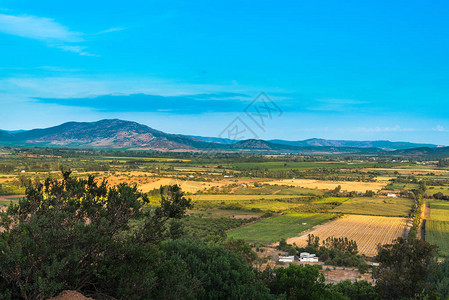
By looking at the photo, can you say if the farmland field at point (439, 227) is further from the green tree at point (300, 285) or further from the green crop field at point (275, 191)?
the green crop field at point (275, 191)

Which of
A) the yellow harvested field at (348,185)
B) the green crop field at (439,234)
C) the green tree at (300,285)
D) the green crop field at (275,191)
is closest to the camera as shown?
the green tree at (300,285)

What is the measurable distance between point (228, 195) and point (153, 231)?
80297 mm

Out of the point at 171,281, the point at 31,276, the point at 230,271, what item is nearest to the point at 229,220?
the point at 230,271

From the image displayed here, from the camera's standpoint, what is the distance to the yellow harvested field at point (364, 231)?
51969 mm

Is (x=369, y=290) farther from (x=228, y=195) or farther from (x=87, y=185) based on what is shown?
(x=228, y=195)

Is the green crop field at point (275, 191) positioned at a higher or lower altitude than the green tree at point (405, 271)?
lower

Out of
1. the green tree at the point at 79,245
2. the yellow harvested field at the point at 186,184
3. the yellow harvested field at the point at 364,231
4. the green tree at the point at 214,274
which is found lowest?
the yellow harvested field at the point at 364,231

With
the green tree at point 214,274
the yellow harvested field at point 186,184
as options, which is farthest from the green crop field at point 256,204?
the green tree at point 214,274

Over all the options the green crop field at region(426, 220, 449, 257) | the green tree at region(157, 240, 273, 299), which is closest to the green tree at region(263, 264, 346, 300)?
the green tree at region(157, 240, 273, 299)

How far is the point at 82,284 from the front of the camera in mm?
12430

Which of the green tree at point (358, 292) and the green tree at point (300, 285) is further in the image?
the green tree at point (358, 292)

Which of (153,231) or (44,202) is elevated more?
(44,202)

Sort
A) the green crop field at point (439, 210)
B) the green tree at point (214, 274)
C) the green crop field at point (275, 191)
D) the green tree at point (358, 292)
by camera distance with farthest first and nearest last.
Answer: the green crop field at point (275, 191) → the green crop field at point (439, 210) → the green tree at point (358, 292) → the green tree at point (214, 274)

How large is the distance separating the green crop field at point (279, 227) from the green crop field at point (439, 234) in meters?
17.7
